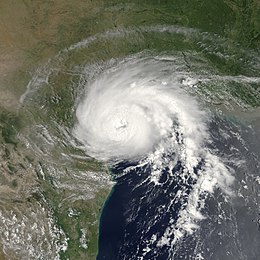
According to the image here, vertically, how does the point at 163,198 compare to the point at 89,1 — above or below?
below

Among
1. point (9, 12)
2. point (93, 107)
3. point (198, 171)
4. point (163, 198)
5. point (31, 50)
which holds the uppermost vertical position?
point (9, 12)

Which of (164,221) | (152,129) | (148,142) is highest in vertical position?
(152,129)

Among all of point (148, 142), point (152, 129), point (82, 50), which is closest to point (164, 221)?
point (148, 142)

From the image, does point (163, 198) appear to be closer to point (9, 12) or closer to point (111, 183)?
point (111, 183)

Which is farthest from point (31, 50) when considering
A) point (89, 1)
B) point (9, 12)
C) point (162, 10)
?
point (162, 10)

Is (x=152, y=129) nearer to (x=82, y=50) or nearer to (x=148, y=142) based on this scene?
(x=148, y=142)

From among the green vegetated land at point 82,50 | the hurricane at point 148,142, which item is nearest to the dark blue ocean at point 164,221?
the hurricane at point 148,142

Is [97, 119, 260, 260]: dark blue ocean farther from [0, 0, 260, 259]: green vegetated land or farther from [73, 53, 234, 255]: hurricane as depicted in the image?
[0, 0, 260, 259]: green vegetated land

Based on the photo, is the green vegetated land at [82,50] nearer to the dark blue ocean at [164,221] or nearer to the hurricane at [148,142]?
the hurricane at [148,142]
